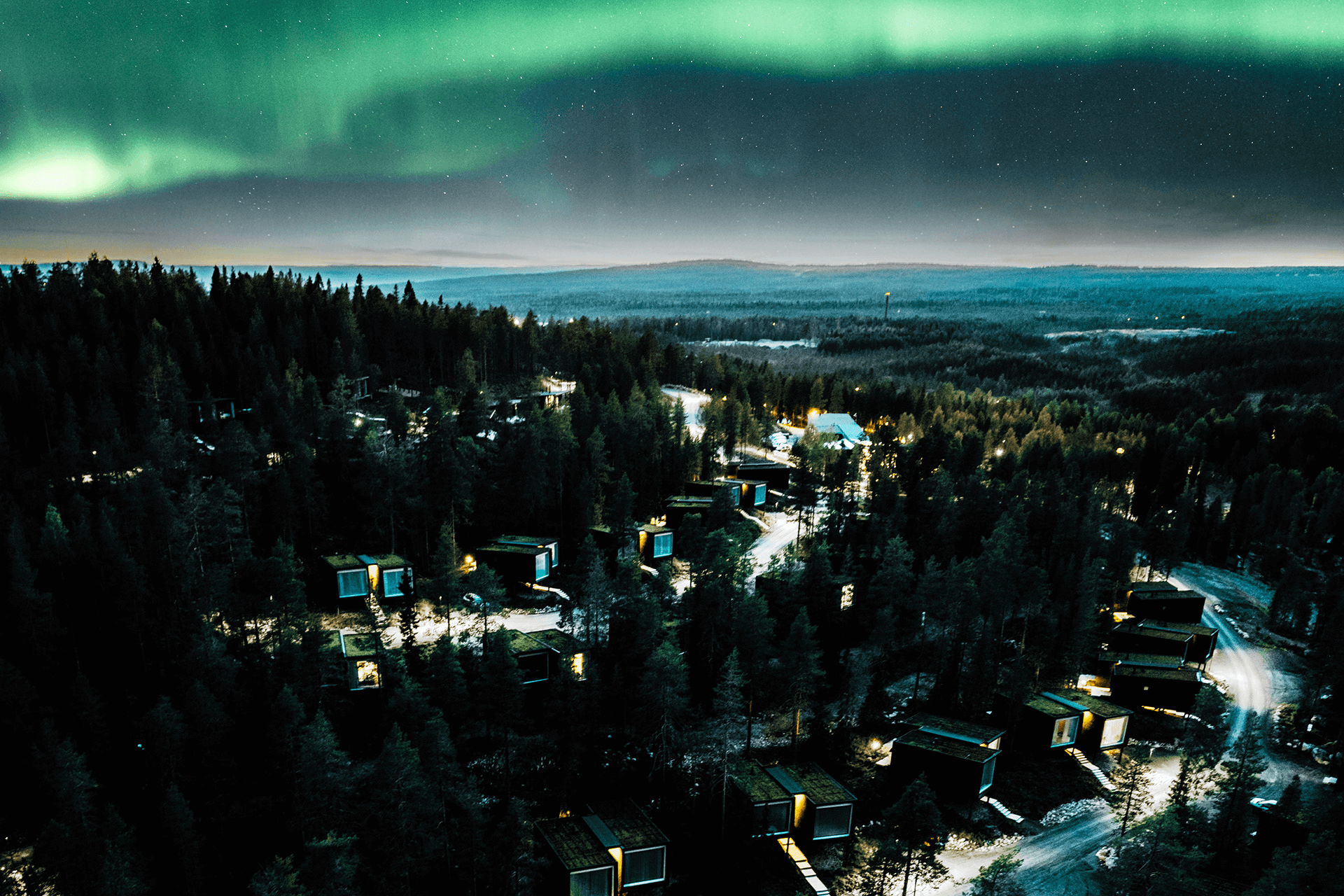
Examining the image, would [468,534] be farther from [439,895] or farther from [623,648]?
[439,895]

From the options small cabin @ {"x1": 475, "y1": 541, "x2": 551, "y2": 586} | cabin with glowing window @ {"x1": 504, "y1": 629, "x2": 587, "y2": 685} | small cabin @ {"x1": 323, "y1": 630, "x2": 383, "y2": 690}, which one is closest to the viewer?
small cabin @ {"x1": 323, "y1": 630, "x2": 383, "y2": 690}

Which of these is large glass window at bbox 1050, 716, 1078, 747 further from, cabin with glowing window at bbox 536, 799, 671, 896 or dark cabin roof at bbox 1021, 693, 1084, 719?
cabin with glowing window at bbox 536, 799, 671, 896

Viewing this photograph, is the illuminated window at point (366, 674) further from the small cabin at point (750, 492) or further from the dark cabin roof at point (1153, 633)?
the dark cabin roof at point (1153, 633)

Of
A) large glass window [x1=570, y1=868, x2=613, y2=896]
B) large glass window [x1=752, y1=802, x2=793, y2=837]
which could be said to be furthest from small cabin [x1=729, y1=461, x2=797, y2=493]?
A: large glass window [x1=570, y1=868, x2=613, y2=896]

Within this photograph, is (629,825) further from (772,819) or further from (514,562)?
(514,562)

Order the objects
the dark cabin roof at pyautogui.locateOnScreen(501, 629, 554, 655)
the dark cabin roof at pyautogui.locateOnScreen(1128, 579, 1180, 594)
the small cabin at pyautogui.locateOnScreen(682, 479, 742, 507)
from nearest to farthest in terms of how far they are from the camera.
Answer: the dark cabin roof at pyautogui.locateOnScreen(501, 629, 554, 655) < the dark cabin roof at pyautogui.locateOnScreen(1128, 579, 1180, 594) < the small cabin at pyautogui.locateOnScreen(682, 479, 742, 507)

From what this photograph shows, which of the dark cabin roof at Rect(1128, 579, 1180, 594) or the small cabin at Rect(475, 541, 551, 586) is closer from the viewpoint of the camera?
the small cabin at Rect(475, 541, 551, 586)

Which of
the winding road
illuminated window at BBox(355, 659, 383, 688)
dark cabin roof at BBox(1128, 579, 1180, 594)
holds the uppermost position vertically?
illuminated window at BBox(355, 659, 383, 688)

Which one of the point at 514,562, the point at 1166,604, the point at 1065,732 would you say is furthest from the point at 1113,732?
the point at 514,562
